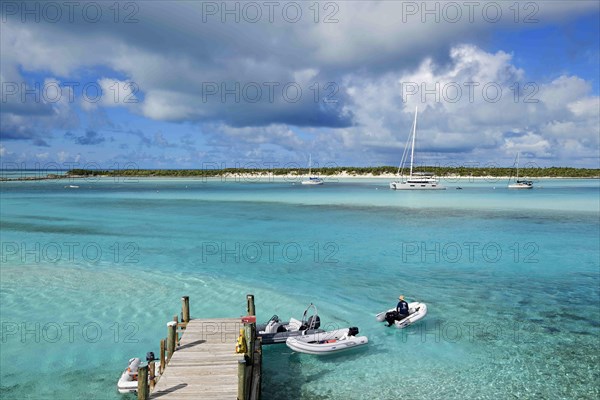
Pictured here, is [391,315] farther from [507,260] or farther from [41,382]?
[507,260]

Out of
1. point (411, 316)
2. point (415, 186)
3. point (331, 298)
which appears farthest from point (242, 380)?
point (415, 186)

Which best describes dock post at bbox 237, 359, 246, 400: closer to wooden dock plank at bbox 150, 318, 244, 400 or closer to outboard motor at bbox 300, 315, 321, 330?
wooden dock plank at bbox 150, 318, 244, 400

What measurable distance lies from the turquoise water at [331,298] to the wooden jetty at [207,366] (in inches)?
68.9

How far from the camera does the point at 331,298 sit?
22016 millimetres

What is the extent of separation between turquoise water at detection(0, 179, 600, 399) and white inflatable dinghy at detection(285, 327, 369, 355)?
1.24 feet

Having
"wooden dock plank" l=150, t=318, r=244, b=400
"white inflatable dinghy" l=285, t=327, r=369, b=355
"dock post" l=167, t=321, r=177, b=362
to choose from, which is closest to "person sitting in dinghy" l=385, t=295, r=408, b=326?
"white inflatable dinghy" l=285, t=327, r=369, b=355

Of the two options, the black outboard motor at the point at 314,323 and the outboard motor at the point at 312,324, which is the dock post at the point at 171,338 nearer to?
the outboard motor at the point at 312,324

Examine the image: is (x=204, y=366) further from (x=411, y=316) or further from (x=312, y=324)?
(x=411, y=316)

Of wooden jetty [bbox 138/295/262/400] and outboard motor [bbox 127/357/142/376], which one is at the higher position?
wooden jetty [bbox 138/295/262/400]

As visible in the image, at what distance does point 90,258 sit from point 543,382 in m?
29.0

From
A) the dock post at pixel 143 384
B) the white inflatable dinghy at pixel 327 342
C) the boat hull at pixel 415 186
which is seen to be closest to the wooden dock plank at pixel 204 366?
the dock post at pixel 143 384

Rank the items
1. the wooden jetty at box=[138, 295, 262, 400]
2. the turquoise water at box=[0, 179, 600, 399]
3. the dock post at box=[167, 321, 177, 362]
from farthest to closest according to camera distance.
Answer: the turquoise water at box=[0, 179, 600, 399]
the dock post at box=[167, 321, 177, 362]
the wooden jetty at box=[138, 295, 262, 400]

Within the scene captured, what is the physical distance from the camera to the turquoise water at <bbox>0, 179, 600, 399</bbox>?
1409cm

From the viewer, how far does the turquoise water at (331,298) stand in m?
14.1
